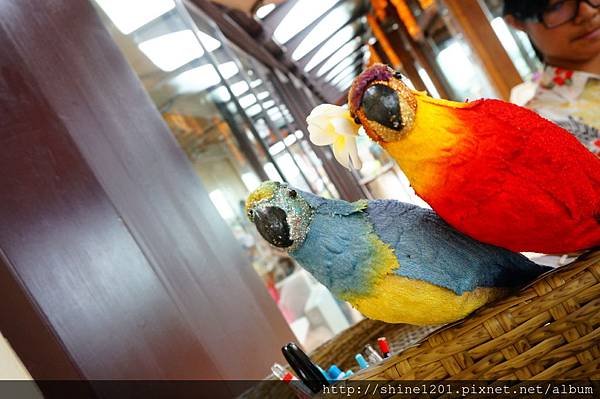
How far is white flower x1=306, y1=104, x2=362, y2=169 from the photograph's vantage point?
21.7 inches

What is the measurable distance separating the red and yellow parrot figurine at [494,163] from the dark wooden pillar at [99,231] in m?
0.57

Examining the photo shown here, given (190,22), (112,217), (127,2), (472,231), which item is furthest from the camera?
(190,22)

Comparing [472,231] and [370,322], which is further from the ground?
[472,231]

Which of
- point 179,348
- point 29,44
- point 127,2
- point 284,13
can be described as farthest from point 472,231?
point 284,13

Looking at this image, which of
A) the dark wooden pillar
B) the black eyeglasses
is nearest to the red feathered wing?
the black eyeglasses

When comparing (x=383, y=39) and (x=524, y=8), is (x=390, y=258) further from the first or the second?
(x=383, y=39)

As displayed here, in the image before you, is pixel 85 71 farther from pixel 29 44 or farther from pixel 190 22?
pixel 190 22

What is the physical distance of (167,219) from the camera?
106 cm

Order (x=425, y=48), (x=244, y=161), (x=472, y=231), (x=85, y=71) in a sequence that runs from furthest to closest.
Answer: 1. (x=425, y=48)
2. (x=244, y=161)
3. (x=85, y=71)
4. (x=472, y=231)

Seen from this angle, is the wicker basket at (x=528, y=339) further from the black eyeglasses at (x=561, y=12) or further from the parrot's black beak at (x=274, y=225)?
the black eyeglasses at (x=561, y=12)

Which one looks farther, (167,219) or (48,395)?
(167,219)

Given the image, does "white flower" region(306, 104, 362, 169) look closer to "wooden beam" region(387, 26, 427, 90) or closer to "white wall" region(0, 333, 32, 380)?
"white wall" region(0, 333, 32, 380)

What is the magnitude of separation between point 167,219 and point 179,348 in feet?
0.93

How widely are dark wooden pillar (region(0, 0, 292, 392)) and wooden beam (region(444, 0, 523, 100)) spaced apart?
167 cm
